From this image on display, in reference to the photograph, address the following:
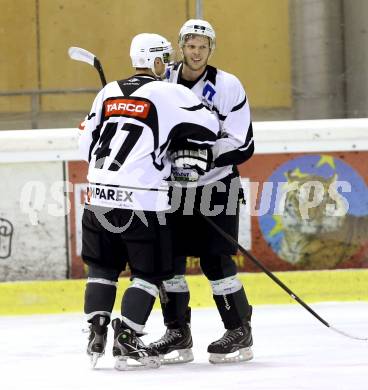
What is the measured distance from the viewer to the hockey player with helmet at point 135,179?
159 inches

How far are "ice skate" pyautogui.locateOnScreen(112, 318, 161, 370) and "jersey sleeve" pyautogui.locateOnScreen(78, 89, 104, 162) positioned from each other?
0.63 metres

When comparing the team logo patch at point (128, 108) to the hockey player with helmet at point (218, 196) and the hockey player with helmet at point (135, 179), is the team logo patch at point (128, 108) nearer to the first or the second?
the hockey player with helmet at point (135, 179)

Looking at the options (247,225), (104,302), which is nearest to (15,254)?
(247,225)

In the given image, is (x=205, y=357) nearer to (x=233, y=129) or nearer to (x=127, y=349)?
(x=127, y=349)

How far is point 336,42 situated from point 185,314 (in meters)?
2.95

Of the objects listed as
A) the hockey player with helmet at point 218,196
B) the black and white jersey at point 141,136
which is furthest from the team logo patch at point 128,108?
the hockey player with helmet at point 218,196

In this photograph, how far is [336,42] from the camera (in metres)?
6.96

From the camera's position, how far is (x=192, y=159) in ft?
13.5

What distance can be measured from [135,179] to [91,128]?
269 mm

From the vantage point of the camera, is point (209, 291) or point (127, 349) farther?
point (209, 291)

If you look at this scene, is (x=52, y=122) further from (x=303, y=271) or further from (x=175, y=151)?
(x=175, y=151)

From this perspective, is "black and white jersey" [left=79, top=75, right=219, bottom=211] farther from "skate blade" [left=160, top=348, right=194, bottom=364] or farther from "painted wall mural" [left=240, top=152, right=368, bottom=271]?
"painted wall mural" [left=240, top=152, right=368, bottom=271]

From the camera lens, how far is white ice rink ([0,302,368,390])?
378 cm

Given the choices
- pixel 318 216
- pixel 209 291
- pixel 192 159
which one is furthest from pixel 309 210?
pixel 192 159
